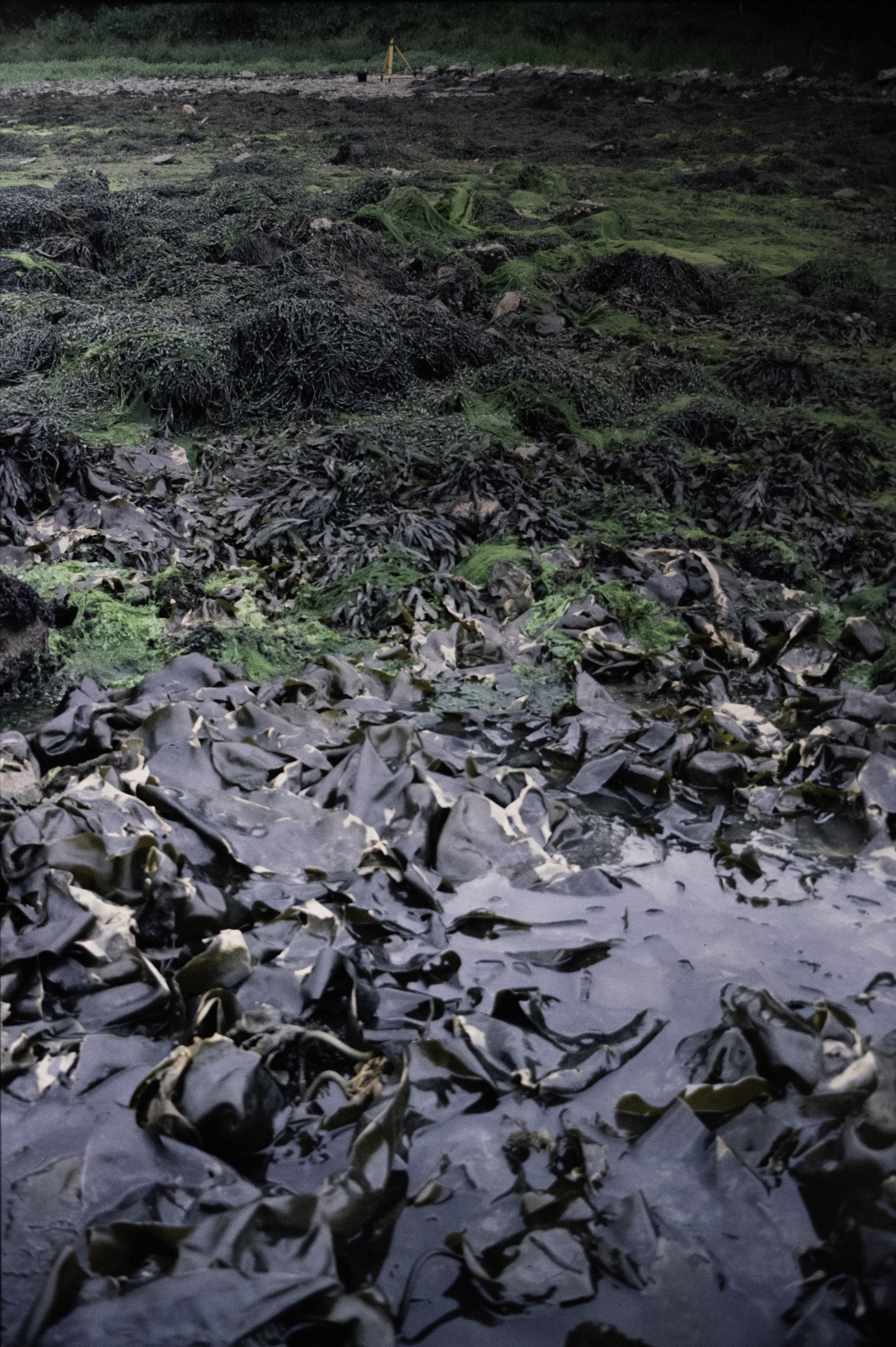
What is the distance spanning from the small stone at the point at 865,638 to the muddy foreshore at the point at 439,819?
→ 0.03 ft

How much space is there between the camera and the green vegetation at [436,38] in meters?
13.8

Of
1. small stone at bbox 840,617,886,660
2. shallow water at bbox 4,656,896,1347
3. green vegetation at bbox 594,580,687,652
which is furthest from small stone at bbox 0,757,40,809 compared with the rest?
small stone at bbox 840,617,886,660

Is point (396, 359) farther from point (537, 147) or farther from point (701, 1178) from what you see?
point (537, 147)

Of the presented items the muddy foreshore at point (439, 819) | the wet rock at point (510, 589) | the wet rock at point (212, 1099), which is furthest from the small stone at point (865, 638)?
the wet rock at point (212, 1099)

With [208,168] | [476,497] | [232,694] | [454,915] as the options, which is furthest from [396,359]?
[208,168]

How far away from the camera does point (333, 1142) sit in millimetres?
1449

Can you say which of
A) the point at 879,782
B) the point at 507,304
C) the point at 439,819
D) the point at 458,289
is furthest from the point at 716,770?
the point at 458,289

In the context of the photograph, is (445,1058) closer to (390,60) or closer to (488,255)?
(488,255)

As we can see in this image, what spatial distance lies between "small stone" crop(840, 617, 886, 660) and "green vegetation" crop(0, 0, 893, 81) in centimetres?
1357

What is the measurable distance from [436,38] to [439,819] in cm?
1948

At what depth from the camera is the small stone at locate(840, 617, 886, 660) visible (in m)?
3.10

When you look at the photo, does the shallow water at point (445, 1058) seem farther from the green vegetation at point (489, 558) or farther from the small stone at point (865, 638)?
the green vegetation at point (489, 558)

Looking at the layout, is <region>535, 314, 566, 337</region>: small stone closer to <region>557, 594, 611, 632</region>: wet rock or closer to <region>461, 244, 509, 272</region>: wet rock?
<region>461, 244, 509, 272</region>: wet rock

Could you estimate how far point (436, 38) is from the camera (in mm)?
17250
